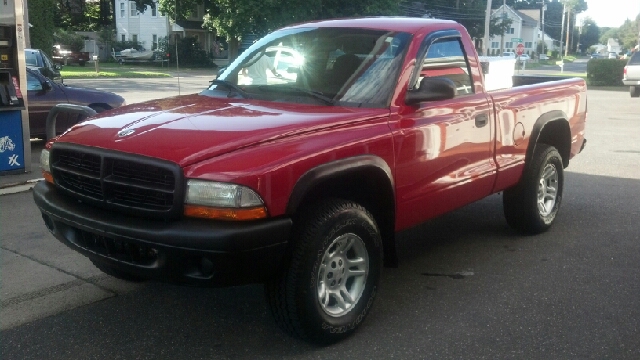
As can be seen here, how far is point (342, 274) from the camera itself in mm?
4176

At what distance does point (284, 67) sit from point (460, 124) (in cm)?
129

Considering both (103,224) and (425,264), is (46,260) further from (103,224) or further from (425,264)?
(425,264)

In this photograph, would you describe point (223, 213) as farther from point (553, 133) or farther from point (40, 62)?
point (40, 62)

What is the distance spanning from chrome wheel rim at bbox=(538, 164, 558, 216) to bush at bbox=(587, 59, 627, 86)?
94.1 feet

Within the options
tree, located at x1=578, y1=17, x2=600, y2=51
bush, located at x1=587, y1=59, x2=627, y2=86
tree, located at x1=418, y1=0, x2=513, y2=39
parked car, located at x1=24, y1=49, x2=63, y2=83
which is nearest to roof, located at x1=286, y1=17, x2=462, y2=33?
parked car, located at x1=24, y1=49, x2=63, y2=83

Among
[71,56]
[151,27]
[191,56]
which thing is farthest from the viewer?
[151,27]

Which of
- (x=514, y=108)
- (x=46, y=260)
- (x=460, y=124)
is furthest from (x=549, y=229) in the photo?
(x=46, y=260)

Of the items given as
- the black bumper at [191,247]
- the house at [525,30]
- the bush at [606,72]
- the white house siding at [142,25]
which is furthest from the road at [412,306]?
the house at [525,30]

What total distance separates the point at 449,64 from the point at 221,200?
98.2 inches

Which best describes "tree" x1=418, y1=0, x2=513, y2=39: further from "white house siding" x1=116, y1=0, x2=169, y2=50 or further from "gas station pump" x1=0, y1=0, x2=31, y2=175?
"gas station pump" x1=0, y1=0, x2=31, y2=175

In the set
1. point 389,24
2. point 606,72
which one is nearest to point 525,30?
point 606,72

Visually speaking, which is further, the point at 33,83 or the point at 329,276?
the point at 33,83

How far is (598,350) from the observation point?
4.04m

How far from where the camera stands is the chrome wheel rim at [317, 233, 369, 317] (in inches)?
158
